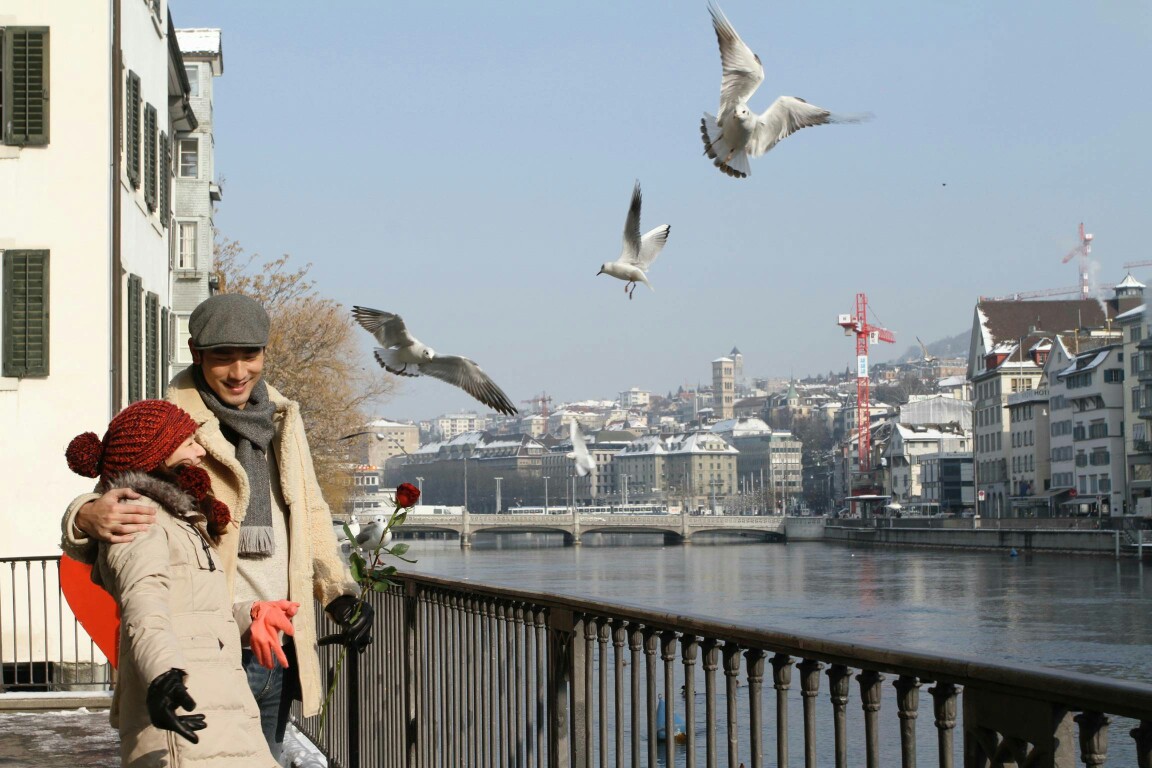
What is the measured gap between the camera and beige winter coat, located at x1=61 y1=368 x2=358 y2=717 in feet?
13.4

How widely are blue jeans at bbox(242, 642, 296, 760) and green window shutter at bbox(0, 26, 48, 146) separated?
1319cm

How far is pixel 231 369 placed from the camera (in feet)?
13.7

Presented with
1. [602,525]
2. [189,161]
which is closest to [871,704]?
[189,161]

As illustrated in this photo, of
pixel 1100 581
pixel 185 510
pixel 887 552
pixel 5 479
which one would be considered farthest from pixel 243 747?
pixel 887 552

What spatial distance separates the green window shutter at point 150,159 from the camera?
19.9m

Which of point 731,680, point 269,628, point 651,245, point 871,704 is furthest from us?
point 651,245

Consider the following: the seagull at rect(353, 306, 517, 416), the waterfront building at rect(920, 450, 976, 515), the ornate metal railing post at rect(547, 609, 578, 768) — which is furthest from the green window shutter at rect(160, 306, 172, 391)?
the waterfront building at rect(920, 450, 976, 515)

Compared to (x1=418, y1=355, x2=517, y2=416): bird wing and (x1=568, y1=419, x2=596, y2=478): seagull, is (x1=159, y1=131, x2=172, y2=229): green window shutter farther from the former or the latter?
(x1=568, y1=419, x2=596, y2=478): seagull

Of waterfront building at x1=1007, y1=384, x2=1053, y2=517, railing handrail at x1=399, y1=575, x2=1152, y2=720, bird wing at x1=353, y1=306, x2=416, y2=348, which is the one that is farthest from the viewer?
waterfront building at x1=1007, y1=384, x2=1053, y2=517

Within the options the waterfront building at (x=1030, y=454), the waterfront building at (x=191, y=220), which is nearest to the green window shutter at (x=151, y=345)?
the waterfront building at (x=191, y=220)

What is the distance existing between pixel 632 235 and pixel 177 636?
744 centimetres

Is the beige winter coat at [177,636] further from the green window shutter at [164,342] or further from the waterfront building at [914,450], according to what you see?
the waterfront building at [914,450]

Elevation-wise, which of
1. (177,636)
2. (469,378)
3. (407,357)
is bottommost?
(177,636)

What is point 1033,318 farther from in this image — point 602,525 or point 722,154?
point 722,154
